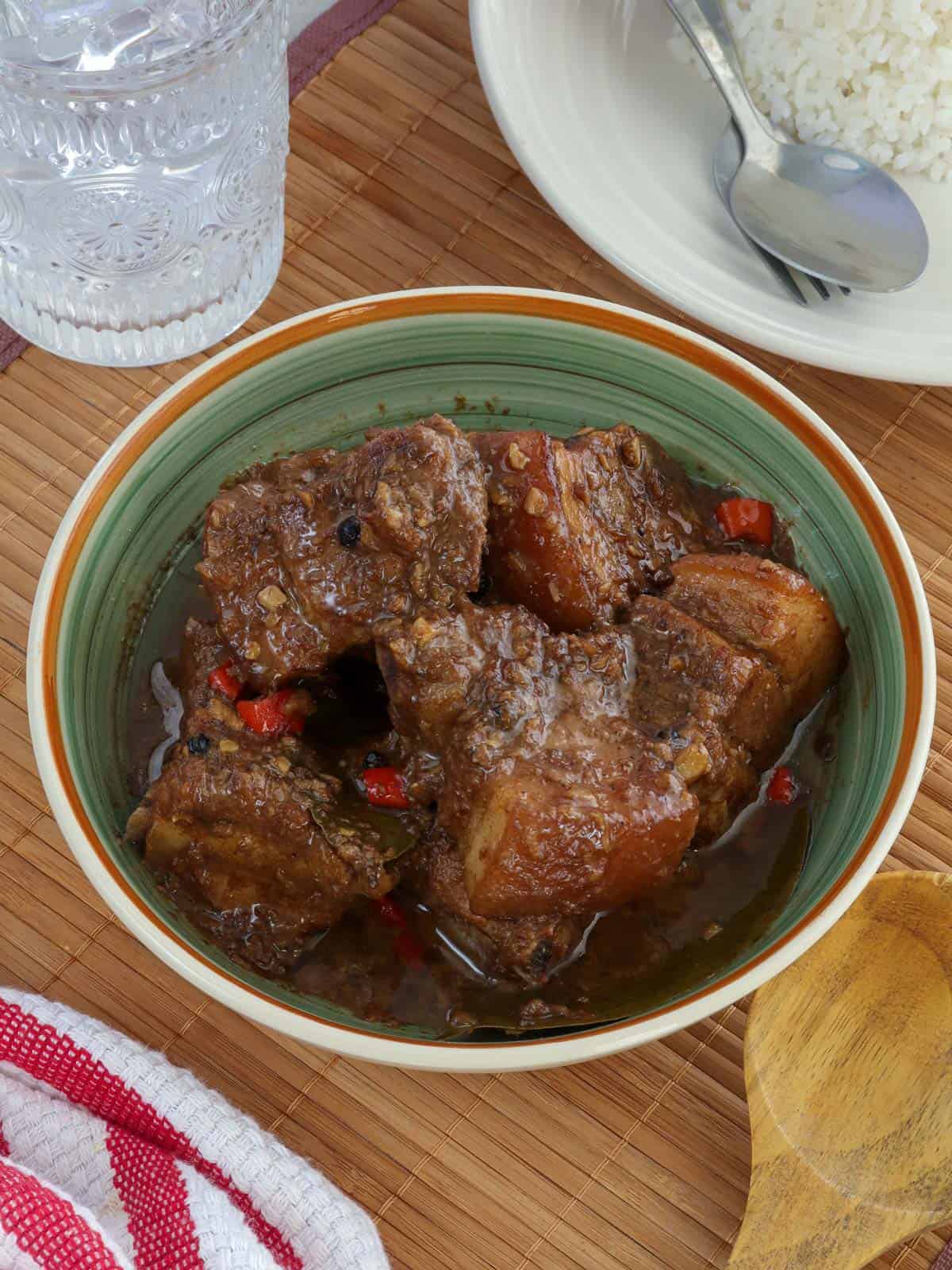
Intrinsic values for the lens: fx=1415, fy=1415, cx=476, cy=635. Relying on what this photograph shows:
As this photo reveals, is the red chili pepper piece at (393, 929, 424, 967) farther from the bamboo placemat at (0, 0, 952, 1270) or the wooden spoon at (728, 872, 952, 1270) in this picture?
the wooden spoon at (728, 872, 952, 1270)

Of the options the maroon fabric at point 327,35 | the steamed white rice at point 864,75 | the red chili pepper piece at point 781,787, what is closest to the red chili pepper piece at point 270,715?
the red chili pepper piece at point 781,787

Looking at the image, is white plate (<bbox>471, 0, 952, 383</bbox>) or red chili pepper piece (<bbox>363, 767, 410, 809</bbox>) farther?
white plate (<bbox>471, 0, 952, 383</bbox>)

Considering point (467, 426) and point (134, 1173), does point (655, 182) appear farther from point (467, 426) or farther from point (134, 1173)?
point (134, 1173)

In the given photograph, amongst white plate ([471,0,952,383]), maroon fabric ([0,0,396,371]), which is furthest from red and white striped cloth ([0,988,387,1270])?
maroon fabric ([0,0,396,371])

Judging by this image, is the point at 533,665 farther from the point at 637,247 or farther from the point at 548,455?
the point at 637,247

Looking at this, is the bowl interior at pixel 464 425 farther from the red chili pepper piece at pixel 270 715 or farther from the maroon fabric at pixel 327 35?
the maroon fabric at pixel 327 35
